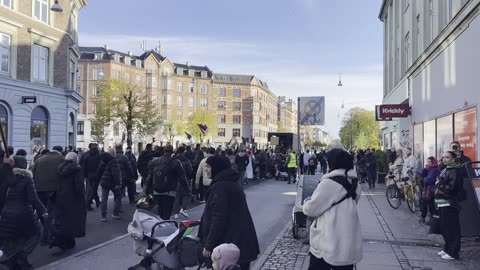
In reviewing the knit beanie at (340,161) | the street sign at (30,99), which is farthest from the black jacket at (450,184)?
the street sign at (30,99)

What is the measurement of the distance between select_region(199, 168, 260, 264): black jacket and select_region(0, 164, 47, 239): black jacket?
308cm

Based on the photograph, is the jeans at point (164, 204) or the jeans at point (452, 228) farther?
the jeans at point (164, 204)

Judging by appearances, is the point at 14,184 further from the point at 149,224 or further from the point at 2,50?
the point at 2,50

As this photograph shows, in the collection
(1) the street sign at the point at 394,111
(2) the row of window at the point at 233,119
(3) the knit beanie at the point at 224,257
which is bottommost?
(3) the knit beanie at the point at 224,257

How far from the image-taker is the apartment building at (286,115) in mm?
133500

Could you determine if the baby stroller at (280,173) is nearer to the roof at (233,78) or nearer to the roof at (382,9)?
the roof at (382,9)

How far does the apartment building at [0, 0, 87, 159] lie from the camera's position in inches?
1033

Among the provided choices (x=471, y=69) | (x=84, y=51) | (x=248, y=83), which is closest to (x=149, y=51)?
(x=84, y=51)

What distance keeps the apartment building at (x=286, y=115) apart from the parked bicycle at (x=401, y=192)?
112 metres

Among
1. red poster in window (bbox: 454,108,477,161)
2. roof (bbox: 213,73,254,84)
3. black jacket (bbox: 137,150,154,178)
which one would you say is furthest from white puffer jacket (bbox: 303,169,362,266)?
roof (bbox: 213,73,254,84)

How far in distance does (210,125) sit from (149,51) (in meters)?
17.7

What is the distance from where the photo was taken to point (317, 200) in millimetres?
4285

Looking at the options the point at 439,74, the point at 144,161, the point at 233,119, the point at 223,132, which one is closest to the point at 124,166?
the point at 144,161

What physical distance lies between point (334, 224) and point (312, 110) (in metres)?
23.9
